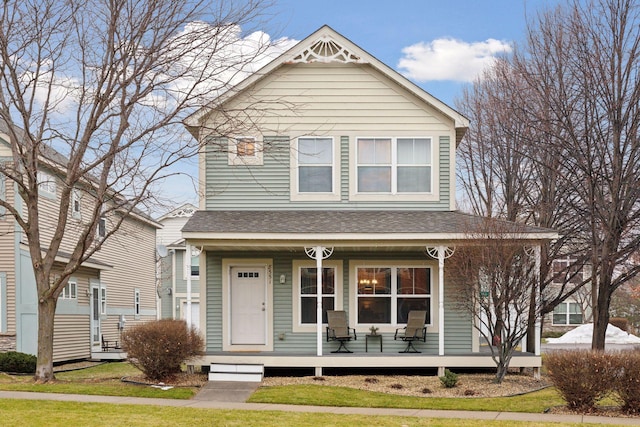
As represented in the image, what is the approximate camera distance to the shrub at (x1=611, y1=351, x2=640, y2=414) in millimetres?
10836

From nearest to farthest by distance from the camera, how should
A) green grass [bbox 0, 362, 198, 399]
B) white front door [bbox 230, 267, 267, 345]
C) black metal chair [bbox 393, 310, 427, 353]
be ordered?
1. green grass [bbox 0, 362, 198, 399]
2. black metal chair [bbox 393, 310, 427, 353]
3. white front door [bbox 230, 267, 267, 345]

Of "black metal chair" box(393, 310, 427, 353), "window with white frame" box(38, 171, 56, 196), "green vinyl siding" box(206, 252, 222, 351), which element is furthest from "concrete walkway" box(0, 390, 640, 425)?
"window with white frame" box(38, 171, 56, 196)

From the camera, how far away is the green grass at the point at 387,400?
38.9 ft

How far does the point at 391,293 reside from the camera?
16781mm

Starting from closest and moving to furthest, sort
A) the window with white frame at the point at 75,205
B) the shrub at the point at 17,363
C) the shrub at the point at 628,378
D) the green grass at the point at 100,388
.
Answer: the shrub at the point at 628,378
the green grass at the point at 100,388
the shrub at the point at 17,363
the window with white frame at the point at 75,205

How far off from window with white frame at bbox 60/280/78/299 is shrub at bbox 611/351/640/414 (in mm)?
16835

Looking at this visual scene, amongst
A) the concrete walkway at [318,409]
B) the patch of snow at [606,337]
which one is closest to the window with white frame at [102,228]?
the concrete walkway at [318,409]

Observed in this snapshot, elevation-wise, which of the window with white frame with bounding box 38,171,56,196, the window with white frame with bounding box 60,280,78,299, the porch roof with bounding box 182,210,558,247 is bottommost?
the window with white frame with bounding box 60,280,78,299

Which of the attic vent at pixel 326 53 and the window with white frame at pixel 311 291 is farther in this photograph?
the attic vent at pixel 326 53

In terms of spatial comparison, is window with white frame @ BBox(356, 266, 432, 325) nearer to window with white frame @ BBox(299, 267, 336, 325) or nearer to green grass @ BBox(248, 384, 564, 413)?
window with white frame @ BBox(299, 267, 336, 325)

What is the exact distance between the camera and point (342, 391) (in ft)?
43.2

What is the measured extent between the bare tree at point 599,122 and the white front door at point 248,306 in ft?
25.0

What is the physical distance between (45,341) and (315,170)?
283 inches

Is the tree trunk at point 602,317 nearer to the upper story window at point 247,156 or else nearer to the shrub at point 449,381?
the shrub at point 449,381
